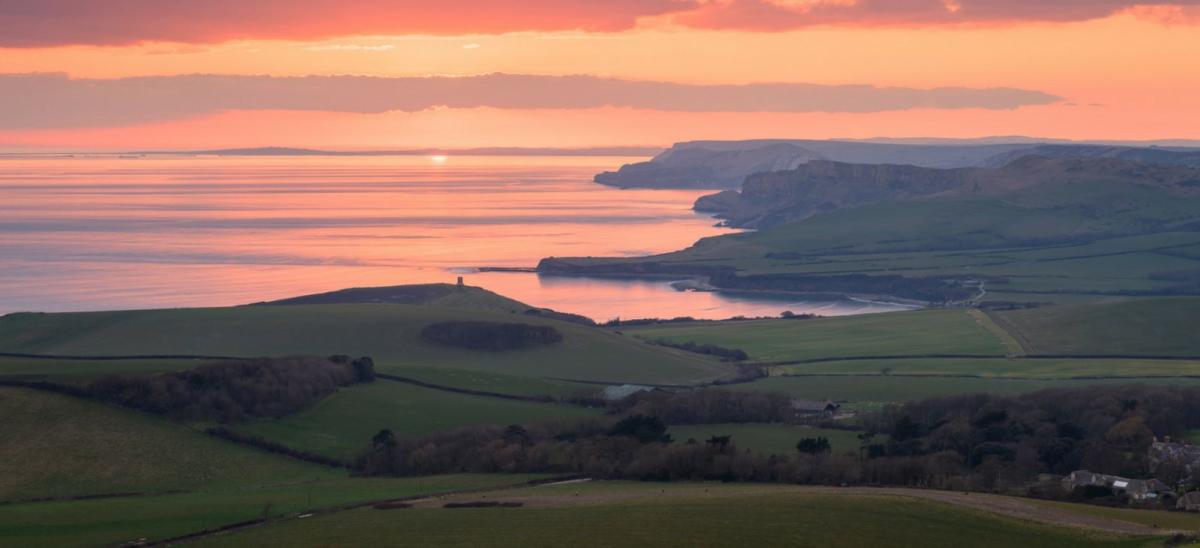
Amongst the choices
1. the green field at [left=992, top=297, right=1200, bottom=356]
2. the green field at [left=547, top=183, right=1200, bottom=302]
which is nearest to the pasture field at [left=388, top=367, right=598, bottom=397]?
the green field at [left=992, top=297, right=1200, bottom=356]

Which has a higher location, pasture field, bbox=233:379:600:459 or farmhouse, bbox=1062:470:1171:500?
pasture field, bbox=233:379:600:459

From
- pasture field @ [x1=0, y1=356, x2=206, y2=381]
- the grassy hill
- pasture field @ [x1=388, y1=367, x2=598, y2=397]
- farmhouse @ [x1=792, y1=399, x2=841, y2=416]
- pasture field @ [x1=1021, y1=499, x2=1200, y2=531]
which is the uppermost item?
the grassy hill

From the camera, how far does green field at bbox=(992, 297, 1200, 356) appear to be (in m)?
88.4

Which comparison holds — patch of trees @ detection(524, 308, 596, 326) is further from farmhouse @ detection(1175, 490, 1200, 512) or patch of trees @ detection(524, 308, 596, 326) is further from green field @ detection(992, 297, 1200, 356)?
farmhouse @ detection(1175, 490, 1200, 512)

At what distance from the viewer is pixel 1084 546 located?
1453 inches

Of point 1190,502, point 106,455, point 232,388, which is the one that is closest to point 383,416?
point 232,388

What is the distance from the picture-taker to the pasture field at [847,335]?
8919cm

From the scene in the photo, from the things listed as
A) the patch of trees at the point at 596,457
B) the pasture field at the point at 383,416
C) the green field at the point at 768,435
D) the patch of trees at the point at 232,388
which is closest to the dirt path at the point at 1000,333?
the green field at the point at 768,435

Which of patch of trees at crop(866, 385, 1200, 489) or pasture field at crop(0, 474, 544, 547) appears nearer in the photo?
pasture field at crop(0, 474, 544, 547)

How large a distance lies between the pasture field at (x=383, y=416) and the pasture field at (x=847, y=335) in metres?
23.5

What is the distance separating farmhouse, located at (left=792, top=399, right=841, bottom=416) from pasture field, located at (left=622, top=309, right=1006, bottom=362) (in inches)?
718

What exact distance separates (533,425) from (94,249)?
111m

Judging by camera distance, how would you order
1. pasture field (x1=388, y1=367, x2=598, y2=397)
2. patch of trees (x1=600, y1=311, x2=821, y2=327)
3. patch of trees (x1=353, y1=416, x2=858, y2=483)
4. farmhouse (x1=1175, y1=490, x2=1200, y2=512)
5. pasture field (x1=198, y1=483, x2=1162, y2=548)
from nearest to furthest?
pasture field (x1=198, y1=483, x2=1162, y2=548) → farmhouse (x1=1175, y1=490, x2=1200, y2=512) → patch of trees (x1=353, y1=416, x2=858, y2=483) → pasture field (x1=388, y1=367, x2=598, y2=397) → patch of trees (x1=600, y1=311, x2=821, y2=327)

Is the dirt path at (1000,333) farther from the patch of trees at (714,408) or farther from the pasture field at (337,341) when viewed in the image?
the patch of trees at (714,408)
